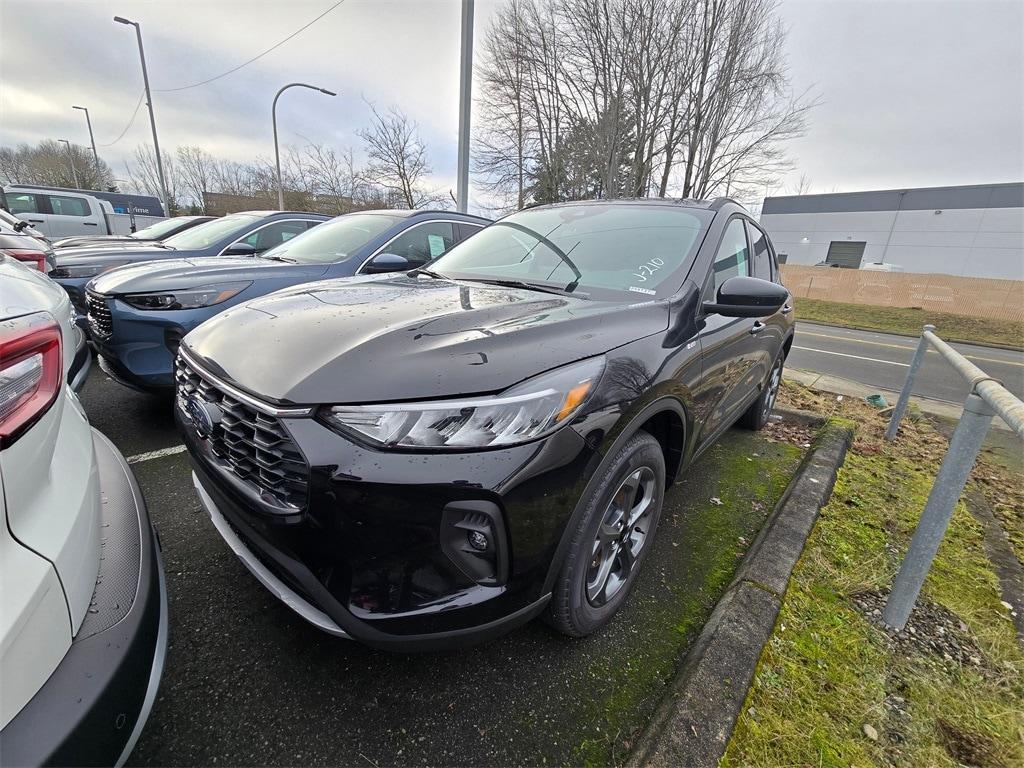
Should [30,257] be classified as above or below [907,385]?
above

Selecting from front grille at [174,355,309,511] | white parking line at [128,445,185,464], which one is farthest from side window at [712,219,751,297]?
white parking line at [128,445,185,464]

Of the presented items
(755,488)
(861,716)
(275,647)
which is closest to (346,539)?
(275,647)

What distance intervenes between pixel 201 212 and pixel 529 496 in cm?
4112

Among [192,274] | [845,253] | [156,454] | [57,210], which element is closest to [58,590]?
[156,454]

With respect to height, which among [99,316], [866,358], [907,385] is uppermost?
[99,316]

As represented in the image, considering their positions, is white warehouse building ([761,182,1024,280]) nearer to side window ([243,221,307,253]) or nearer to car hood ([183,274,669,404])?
side window ([243,221,307,253])

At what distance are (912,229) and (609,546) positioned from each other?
146ft

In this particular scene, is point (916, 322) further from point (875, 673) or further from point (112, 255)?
point (112, 255)

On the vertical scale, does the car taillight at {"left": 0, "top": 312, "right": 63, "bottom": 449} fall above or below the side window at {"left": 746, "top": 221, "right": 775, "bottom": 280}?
below

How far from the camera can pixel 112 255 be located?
16.2 feet

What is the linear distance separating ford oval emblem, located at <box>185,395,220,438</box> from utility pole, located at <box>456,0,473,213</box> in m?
6.46

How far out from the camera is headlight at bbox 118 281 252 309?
3018 mm

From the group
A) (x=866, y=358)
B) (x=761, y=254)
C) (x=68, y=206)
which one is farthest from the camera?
(x=68, y=206)

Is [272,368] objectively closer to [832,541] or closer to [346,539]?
[346,539]
